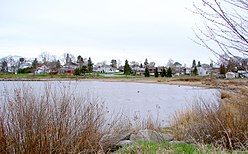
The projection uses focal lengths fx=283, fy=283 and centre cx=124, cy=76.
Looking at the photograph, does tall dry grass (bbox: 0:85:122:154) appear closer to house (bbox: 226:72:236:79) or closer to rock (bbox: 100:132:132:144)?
rock (bbox: 100:132:132:144)

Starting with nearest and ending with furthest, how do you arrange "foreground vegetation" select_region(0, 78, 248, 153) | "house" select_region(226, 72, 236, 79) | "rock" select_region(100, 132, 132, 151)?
1. "house" select_region(226, 72, 236, 79)
2. "foreground vegetation" select_region(0, 78, 248, 153)
3. "rock" select_region(100, 132, 132, 151)

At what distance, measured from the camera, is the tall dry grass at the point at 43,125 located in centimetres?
403

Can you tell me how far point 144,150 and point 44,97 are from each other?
68.4 inches

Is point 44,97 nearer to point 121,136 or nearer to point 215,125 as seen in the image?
point 121,136

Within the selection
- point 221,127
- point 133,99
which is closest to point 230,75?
point 221,127

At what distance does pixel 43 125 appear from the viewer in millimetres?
4125

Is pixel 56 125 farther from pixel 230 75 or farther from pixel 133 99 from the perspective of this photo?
pixel 133 99

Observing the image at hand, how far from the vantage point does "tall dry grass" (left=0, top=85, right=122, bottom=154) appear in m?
4.03

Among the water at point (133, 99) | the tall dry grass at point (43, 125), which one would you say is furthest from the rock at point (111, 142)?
the water at point (133, 99)

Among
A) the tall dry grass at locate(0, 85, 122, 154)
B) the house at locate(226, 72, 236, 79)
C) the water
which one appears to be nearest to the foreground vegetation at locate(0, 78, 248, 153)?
the tall dry grass at locate(0, 85, 122, 154)

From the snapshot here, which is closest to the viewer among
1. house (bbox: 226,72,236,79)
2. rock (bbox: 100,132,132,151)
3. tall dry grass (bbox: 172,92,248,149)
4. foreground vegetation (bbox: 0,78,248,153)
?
house (bbox: 226,72,236,79)

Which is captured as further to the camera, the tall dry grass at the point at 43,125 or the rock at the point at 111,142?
the rock at the point at 111,142

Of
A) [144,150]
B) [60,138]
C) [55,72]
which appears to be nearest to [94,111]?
[60,138]

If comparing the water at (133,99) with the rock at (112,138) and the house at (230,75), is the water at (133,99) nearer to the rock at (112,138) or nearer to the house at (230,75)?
the rock at (112,138)
